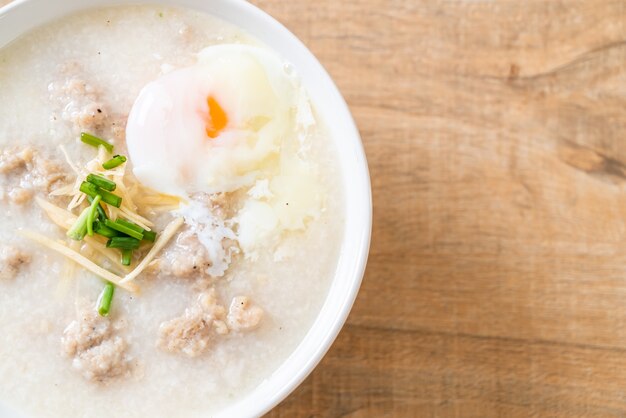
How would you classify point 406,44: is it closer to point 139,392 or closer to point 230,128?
point 230,128

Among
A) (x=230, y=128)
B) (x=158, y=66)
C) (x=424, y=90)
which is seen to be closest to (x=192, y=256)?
(x=230, y=128)

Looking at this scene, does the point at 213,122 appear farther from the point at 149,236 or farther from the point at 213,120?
the point at 149,236

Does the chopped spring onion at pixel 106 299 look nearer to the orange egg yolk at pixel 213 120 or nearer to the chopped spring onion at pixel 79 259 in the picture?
the chopped spring onion at pixel 79 259

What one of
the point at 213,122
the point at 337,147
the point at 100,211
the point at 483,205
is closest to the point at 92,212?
the point at 100,211

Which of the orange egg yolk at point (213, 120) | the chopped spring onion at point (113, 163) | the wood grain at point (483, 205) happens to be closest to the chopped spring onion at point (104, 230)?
the chopped spring onion at point (113, 163)

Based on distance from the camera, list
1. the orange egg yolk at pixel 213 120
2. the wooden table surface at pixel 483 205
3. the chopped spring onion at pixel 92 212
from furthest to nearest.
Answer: the wooden table surface at pixel 483 205
the orange egg yolk at pixel 213 120
the chopped spring onion at pixel 92 212
